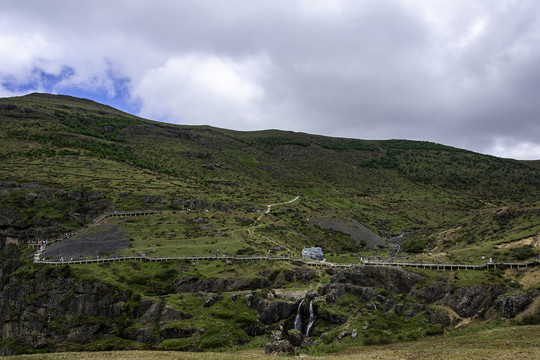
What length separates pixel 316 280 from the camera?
2985 inches

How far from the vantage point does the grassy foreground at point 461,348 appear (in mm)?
30948

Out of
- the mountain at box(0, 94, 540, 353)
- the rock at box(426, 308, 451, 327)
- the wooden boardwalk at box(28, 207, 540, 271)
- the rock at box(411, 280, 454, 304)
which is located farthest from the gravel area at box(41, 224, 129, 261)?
the rock at box(426, 308, 451, 327)

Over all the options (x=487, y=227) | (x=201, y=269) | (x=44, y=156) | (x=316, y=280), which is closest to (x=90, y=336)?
(x=201, y=269)

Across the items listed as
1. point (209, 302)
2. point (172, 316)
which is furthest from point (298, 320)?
point (172, 316)

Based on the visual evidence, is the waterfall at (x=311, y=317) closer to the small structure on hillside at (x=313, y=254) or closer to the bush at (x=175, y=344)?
the bush at (x=175, y=344)

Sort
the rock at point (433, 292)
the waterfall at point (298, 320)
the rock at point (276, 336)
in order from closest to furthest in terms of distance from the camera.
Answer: the rock at point (433, 292), the rock at point (276, 336), the waterfall at point (298, 320)

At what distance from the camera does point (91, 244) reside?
297 ft

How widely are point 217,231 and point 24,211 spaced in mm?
60933

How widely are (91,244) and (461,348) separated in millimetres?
86057

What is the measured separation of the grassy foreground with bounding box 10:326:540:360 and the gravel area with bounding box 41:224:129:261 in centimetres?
5026

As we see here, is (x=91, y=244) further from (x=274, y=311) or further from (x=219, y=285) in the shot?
(x=274, y=311)

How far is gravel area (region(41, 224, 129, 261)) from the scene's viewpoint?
279ft

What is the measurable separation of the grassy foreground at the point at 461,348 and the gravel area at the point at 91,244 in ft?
165

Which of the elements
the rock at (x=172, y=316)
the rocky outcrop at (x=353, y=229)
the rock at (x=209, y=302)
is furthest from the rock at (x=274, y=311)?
the rocky outcrop at (x=353, y=229)
